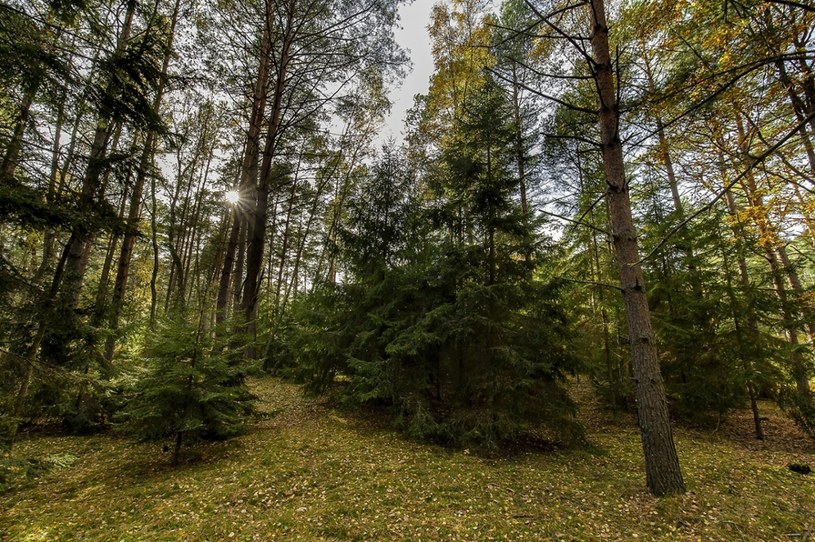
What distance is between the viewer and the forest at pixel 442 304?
152 inches

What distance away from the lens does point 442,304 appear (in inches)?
266

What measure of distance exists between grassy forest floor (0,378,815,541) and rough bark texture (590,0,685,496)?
1.30 feet

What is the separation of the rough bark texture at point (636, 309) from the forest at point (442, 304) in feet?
0.11

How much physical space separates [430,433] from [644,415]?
3418 mm

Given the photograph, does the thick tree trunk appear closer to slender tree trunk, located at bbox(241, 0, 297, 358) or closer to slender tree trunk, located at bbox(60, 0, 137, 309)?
slender tree trunk, located at bbox(241, 0, 297, 358)

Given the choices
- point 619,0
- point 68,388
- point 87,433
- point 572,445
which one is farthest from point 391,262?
point 619,0

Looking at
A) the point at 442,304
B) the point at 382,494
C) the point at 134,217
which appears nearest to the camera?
the point at 382,494

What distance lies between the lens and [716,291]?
25.5 feet

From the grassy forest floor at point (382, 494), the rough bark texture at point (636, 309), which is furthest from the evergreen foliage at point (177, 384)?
the rough bark texture at point (636, 309)

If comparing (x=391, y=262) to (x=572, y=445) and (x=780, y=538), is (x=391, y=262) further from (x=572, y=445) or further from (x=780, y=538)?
(x=780, y=538)

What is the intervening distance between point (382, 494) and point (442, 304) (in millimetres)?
3440

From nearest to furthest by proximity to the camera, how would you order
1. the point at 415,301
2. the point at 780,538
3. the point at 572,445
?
the point at 780,538 → the point at 572,445 → the point at 415,301

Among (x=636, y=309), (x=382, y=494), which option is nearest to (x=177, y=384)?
(x=382, y=494)

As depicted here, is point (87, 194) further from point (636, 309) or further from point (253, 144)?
point (636, 309)
